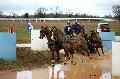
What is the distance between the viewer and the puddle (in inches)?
668

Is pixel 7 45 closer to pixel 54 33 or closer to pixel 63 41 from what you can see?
pixel 54 33

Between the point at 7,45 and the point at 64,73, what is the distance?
4290 millimetres

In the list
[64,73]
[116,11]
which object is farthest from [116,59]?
[116,11]

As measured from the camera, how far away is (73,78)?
1666 cm

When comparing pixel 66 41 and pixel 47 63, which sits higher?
pixel 66 41

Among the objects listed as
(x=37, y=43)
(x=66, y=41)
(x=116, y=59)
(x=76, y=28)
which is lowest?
(x=37, y=43)

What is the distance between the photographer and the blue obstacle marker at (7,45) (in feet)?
68.6

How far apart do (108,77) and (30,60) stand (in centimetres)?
A: 582

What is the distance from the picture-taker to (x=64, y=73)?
1791 cm

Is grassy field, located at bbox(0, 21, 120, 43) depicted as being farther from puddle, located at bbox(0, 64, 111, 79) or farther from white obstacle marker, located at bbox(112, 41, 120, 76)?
white obstacle marker, located at bbox(112, 41, 120, 76)

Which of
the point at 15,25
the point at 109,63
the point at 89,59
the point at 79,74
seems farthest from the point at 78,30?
the point at 15,25

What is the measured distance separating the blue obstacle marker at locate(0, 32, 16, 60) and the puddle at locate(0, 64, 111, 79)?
2142 millimetres

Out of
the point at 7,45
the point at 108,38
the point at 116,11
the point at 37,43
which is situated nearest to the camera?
the point at 7,45

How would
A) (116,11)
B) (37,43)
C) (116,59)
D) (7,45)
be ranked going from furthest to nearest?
(37,43) < (116,11) < (7,45) < (116,59)
